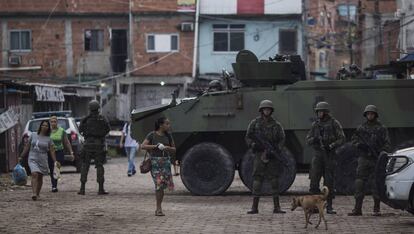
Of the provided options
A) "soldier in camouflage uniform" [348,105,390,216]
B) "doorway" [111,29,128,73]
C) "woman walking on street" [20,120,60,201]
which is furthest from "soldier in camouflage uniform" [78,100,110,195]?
"doorway" [111,29,128,73]

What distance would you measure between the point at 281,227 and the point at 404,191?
5.62 feet

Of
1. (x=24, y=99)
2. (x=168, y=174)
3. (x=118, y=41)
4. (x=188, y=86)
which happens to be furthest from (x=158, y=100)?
(x=168, y=174)

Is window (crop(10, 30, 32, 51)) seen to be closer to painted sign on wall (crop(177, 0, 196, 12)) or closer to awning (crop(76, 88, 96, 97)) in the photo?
awning (crop(76, 88, 96, 97))

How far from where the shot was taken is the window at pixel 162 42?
138 feet

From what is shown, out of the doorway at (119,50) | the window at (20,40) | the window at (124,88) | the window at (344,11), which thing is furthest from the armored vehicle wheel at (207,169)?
the window at (344,11)

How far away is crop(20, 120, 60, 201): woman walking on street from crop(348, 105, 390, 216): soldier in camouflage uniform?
6001 millimetres

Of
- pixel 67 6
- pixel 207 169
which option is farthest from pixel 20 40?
pixel 207 169

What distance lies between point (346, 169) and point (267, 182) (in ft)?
5.04

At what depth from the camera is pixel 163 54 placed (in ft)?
139

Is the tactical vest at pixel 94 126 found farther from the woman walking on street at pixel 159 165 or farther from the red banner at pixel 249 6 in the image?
the red banner at pixel 249 6

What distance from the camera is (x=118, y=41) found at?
1731 inches

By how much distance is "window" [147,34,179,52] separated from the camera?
1658 inches

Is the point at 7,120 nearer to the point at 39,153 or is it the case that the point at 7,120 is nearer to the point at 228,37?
the point at 39,153

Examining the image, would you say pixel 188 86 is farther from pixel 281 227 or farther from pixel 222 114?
pixel 281 227
